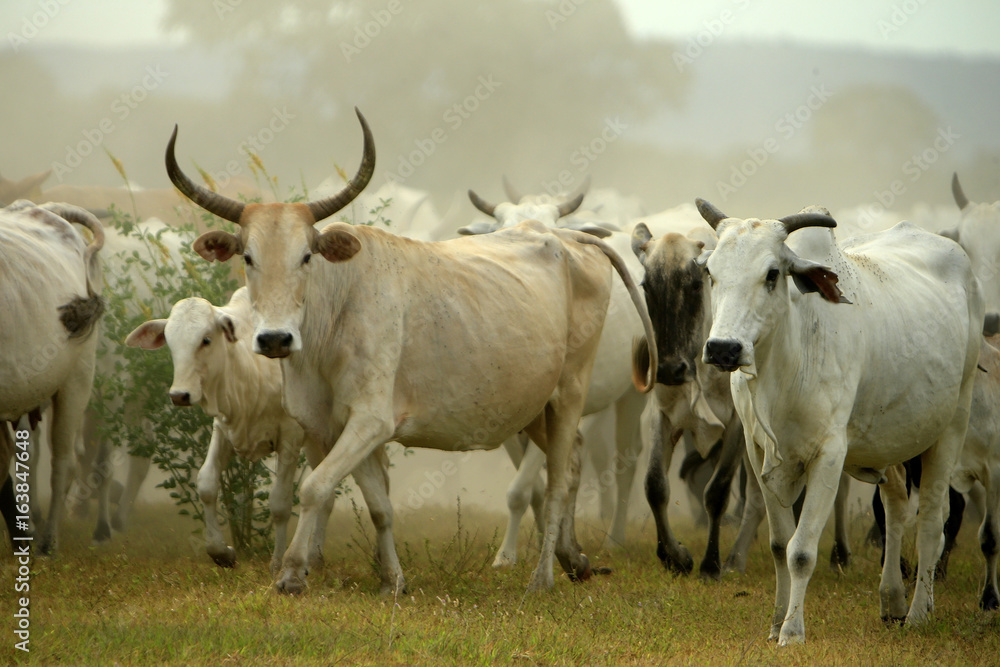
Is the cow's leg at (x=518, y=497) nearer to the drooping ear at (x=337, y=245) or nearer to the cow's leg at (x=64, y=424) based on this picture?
the drooping ear at (x=337, y=245)

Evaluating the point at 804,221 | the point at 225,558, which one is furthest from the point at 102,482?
the point at 804,221

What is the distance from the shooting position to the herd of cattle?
495 cm

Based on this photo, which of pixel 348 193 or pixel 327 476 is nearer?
pixel 327 476

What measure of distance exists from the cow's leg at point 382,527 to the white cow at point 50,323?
7.63ft

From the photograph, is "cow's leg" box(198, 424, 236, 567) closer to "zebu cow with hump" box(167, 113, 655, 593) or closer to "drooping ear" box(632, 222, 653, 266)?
"zebu cow with hump" box(167, 113, 655, 593)

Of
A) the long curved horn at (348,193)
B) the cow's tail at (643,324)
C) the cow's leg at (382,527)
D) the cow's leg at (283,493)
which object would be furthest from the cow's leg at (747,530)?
the long curved horn at (348,193)

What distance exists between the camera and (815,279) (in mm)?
4812

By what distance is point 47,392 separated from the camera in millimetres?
7000

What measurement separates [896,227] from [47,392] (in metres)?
5.56

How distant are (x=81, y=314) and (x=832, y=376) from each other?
4786 millimetres

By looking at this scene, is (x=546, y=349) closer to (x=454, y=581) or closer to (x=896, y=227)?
(x=454, y=581)

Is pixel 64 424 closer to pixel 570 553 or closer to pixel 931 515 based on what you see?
pixel 570 553

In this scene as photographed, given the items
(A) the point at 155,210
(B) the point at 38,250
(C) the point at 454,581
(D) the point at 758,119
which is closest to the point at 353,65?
(D) the point at 758,119

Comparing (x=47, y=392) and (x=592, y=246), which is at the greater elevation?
(x=592, y=246)
